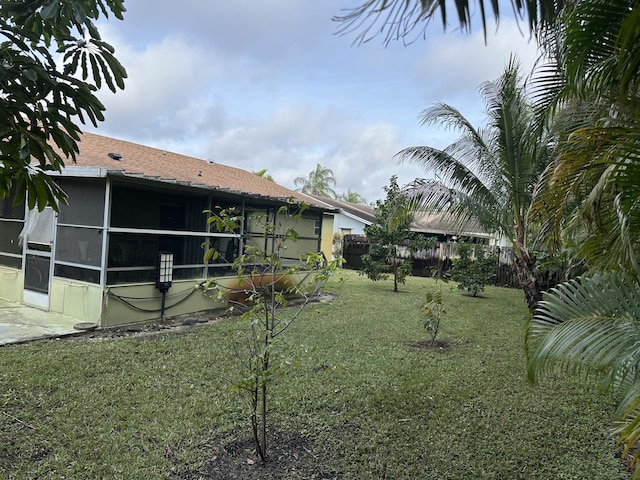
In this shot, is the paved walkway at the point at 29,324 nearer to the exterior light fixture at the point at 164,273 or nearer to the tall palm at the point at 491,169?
the exterior light fixture at the point at 164,273

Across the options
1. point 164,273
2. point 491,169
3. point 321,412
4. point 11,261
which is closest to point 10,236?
point 11,261

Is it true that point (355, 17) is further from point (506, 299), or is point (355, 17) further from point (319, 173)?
point (319, 173)

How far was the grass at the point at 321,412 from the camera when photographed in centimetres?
325

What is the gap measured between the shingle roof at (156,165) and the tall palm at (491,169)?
4036mm

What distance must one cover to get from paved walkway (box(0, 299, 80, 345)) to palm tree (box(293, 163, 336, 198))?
94.9ft

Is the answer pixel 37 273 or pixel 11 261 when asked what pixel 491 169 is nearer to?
pixel 37 273

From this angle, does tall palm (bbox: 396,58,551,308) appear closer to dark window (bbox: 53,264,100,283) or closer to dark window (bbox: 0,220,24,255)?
dark window (bbox: 53,264,100,283)

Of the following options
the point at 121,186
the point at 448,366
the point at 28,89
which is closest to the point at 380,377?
the point at 448,366

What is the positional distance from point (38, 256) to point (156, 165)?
3.46 metres

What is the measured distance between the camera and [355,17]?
1.00 meters

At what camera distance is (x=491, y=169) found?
9461mm


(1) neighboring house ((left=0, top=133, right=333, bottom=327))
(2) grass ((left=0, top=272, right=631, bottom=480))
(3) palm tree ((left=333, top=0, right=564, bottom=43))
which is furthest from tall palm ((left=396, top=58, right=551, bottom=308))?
(3) palm tree ((left=333, top=0, right=564, bottom=43))

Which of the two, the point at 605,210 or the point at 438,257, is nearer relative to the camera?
the point at 605,210

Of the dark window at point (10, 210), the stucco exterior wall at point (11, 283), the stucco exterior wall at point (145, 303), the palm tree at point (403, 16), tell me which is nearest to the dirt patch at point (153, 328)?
the stucco exterior wall at point (145, 303)
